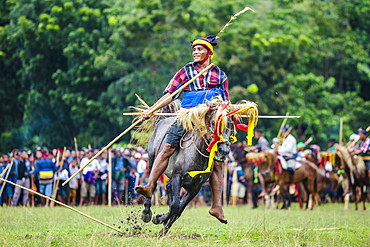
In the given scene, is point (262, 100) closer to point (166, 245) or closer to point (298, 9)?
point (298, 9)

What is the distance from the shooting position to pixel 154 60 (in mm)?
29234

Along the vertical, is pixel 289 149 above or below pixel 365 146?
below

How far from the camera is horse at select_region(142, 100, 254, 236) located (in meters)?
8.74

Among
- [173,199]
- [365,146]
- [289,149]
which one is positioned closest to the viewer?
[173,199]

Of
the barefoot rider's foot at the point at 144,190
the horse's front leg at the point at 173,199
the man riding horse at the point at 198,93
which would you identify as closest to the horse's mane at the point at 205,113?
the man riding horse at the point at 198,93

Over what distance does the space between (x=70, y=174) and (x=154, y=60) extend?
9.48m

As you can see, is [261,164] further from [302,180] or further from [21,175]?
[21,175]

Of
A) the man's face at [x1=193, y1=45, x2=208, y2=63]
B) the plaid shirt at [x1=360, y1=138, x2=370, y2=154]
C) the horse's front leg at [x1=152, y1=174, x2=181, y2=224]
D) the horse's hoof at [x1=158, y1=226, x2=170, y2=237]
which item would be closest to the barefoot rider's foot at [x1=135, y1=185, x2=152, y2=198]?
the horse's front leg at [x1=152, y1=174, x2=181, y2=224]

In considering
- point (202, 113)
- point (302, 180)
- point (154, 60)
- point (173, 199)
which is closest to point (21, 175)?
point (302, 180)

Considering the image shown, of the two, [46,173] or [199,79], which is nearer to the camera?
[199,79]

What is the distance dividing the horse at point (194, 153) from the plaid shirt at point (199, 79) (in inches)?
21.2

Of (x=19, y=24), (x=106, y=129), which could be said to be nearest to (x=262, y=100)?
(x=106, y=129)

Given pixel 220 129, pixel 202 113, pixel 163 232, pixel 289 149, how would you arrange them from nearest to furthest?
pixel 220 129
pixel 202 113
pixel 163 232
pixel 289 149

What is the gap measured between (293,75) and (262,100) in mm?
2725
